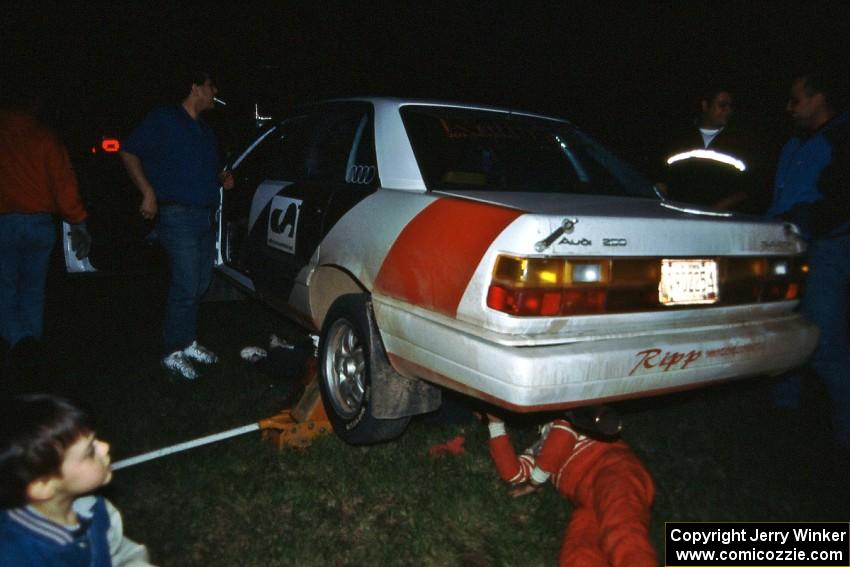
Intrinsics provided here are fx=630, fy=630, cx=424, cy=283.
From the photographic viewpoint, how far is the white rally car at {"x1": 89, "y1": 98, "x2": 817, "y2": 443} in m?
2.13

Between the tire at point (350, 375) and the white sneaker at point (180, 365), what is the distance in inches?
44.0

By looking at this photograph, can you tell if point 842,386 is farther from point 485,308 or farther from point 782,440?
point 485,308

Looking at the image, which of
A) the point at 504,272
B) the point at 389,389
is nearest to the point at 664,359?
the point at 504,272

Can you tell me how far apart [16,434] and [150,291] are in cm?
456

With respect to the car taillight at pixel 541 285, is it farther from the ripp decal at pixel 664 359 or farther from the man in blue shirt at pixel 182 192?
the man in blue shirt at pixel 182 192

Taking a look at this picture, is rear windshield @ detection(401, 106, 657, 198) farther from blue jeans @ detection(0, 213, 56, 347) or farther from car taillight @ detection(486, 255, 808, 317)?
blue jeans @ detection(0, 213, 56, 347)

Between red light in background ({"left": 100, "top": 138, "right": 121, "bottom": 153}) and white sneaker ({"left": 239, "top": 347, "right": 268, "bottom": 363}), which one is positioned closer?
white sneaker ({"left": 239, "top": 347, "right": 268, "bottom": 363})

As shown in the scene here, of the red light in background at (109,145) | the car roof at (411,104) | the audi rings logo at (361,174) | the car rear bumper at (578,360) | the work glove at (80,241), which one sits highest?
the car roof at (411,104)

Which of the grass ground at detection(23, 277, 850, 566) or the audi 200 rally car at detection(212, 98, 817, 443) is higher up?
the audi 200 rally car at detection(212, 98, 817, 443)

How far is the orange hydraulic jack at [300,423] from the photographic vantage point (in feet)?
9.70

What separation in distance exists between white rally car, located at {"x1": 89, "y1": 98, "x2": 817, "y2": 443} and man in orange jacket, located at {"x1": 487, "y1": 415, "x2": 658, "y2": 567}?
35 cm

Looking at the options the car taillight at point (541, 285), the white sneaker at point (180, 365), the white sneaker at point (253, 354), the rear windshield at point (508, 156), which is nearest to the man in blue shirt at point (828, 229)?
the rear windshield at point (508, 156)

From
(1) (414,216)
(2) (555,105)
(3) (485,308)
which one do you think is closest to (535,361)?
(3) (485,308)

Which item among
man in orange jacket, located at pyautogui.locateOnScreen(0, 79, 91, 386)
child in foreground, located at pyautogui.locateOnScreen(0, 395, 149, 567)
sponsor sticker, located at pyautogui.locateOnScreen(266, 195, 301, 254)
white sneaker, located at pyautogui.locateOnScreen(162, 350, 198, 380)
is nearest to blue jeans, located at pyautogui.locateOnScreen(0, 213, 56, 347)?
man in orange jacket, located at pyautogui.locateOnScreen(0, 79, 91, 386)
